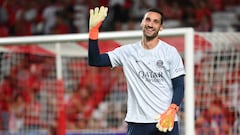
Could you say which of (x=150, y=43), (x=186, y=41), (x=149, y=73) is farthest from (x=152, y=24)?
(x=186, y=41)

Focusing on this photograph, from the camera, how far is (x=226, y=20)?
1393 cm

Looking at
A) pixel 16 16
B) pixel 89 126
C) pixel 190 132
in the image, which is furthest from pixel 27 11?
pixel 190 132

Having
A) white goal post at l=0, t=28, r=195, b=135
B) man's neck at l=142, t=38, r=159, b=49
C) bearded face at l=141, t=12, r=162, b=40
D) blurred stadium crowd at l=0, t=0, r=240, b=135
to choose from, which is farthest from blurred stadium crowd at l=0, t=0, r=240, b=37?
bearded face at l=141, t=12, r=162, b=40

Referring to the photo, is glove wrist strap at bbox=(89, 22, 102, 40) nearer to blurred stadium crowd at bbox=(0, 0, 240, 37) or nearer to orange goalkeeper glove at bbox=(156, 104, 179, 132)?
orange goalkeeper glove at bbox=(156, 104, 179, 132)

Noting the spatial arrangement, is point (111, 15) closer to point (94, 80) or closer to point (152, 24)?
point (94, 80)

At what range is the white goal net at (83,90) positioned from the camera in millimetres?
10336

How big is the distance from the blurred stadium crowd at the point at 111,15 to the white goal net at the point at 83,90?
2066 millimetres

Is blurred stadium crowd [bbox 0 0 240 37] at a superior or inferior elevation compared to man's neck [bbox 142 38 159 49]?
superior

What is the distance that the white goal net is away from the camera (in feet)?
33.9

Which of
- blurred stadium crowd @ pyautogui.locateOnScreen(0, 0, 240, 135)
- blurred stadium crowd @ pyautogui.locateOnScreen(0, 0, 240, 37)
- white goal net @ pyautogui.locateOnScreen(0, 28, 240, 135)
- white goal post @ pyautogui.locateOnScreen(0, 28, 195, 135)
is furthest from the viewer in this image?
blurred stadium crowd @ pyautogui.locateOnScreen(0, 0, 240, 37)

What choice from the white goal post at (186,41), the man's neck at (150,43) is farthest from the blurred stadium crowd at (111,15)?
the man's neck at (150,43)

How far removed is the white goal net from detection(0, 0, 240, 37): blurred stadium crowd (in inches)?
81.3

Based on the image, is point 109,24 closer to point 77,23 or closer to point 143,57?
point 77,23

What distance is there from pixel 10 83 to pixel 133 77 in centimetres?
665
